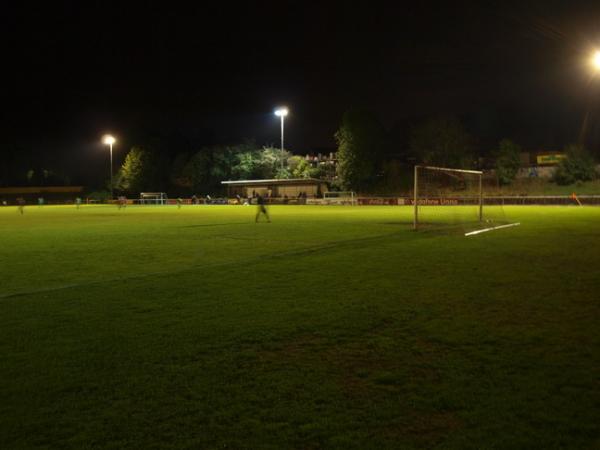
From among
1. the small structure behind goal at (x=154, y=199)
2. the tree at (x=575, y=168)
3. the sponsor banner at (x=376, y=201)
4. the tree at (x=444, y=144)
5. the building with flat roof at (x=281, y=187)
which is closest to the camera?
the sponsor banner at (x=376, y=201)

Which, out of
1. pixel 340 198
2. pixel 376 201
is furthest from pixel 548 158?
pixel 340 198

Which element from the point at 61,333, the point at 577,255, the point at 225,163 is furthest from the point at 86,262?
the point at 225,163

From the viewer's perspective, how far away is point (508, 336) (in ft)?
18.7

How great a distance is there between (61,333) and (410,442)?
435 cm

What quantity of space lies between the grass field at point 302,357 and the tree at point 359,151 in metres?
56.0

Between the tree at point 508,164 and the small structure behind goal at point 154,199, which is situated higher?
the tree at point 508,164

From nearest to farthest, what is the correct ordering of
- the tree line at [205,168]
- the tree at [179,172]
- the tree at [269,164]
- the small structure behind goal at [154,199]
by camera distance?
1. the small structure behind goal at [154,199]
2. the tree line at [205,168]
3. the tree at [269,164]
4. the tree at [179,172]

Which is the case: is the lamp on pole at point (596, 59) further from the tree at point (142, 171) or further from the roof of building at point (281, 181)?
the tree at point (142, 171)

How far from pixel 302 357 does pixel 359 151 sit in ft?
206

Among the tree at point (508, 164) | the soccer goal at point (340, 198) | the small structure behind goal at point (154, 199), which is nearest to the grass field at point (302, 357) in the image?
the soccer goal at point (340, 198)

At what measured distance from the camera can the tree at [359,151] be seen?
66.4 metres

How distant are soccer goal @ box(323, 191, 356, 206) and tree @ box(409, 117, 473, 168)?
37.4 ft

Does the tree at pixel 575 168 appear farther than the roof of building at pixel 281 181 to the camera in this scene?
No

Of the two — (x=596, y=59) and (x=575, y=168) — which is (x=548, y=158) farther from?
(x=596, y=59)
